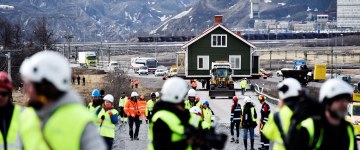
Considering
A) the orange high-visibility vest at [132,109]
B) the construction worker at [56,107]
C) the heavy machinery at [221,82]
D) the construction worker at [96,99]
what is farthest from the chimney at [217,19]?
the construction worker at [56,107]

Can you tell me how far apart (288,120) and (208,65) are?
65.4 metres

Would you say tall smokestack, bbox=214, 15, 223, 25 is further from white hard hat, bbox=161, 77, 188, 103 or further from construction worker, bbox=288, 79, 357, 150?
construction worker, bbox=288, 79, 357, 150

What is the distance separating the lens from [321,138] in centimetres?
672

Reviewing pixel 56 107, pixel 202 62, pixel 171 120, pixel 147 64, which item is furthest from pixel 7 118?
pixel 147 64

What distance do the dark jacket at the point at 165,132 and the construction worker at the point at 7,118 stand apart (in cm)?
124

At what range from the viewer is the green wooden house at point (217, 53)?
→ 72750 millimetres

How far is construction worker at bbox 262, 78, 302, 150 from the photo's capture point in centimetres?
779

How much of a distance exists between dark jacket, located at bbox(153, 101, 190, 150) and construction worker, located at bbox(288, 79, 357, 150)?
1.09 metres

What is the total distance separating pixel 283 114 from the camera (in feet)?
25.8

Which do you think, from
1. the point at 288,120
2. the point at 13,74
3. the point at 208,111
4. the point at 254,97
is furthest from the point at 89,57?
the point at 288,120

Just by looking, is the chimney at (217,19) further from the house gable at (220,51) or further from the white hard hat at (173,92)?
the white hard hat at (173,92)

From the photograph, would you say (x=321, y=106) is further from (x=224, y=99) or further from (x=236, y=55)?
(x=236, y=55)

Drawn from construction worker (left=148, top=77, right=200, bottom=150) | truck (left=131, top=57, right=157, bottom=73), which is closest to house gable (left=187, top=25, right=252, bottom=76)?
truck (left=131, top=57, right=157, bottom=73)

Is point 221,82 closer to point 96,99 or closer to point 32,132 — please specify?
point 96,99
